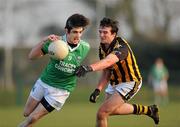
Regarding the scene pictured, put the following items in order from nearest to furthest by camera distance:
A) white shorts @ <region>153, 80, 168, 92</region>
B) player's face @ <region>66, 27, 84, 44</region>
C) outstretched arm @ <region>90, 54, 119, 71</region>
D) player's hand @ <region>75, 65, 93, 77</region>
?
1. player's hand @ <region>75, 65, 93, 77</region>
2. outstretched arm @ <region>90, 54, 119, 71</region>
3. player's face @ <region>66, 27, 84, 44</region>
4. white shorts @ <region>153, 80, 168, 92</region>

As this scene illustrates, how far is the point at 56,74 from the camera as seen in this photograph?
1173 cm

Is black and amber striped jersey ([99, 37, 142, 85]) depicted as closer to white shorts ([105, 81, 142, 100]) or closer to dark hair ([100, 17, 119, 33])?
white shorts ([105, 81, 142, 100])

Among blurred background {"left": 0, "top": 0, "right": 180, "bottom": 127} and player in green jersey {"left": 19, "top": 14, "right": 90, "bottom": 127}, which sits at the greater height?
player in green jersey {"left": 19, "top": 14, "right": 90, "bottom": 127}

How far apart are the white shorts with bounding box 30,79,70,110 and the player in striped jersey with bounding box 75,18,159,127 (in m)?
0.54

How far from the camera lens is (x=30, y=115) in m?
11.6

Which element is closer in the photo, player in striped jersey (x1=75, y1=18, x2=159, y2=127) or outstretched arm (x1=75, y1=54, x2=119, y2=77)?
outstretched arm (x1=75, y1=54, x2=119, y2=77)

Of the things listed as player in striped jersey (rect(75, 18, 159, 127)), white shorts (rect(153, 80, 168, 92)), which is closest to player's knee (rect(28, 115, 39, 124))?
player in striped jersey (rect(75, 18, 159, 127))

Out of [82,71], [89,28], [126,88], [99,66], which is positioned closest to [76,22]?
[99,66]

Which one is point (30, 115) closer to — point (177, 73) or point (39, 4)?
point (177, 73)

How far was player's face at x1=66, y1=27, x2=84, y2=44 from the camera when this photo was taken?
37.3ft

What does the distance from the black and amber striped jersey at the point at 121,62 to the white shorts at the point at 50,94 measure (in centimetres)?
102

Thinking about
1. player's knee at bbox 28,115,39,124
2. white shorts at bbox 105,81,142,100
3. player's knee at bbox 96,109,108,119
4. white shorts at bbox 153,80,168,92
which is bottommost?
white shorts at bbox 153,80,168,92

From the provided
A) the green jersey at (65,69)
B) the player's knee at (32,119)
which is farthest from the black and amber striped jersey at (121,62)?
the player's knee at (32,119)

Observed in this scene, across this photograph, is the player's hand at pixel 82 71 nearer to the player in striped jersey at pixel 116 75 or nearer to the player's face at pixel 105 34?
the player in striped jersey at pixel 116 75
